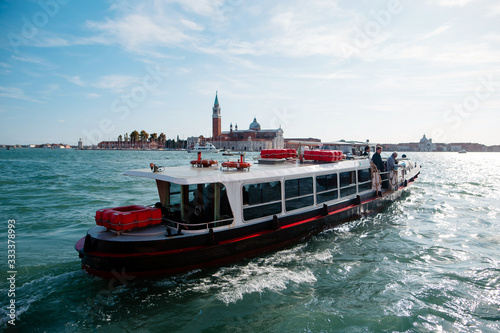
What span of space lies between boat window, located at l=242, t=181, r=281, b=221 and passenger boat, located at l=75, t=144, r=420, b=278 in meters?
0.02

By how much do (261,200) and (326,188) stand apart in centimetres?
320

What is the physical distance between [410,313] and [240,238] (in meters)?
3.77

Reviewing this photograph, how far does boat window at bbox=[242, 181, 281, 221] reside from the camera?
7.86m

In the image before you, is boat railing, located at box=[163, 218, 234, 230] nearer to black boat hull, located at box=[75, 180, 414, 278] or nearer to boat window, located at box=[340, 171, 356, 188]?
black boat hull, located at box=[75, 180, 414, 278]

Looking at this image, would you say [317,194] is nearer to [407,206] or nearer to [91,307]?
[91,307]

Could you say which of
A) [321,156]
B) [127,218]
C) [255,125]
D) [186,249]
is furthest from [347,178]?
[255,125]

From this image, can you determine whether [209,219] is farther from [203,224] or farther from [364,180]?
[364,180]

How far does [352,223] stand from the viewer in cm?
1143

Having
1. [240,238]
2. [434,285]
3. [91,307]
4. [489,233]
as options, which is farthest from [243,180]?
[489,233]

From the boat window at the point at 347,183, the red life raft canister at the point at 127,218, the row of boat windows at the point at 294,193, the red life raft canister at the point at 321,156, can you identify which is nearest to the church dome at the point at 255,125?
the boat window at the point at 347,183

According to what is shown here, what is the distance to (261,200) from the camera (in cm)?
818

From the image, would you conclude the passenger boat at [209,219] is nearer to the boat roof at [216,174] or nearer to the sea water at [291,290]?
the boat roof at [216,174]

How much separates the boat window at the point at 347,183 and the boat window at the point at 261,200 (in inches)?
145

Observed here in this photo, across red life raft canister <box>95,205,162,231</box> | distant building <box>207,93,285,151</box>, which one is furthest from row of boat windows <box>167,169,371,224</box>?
distant building <box>207,93,285,151</box>
